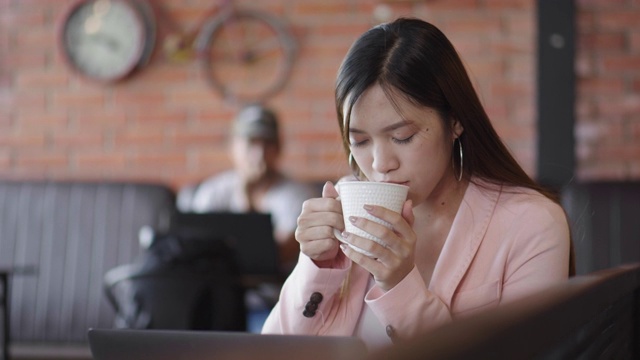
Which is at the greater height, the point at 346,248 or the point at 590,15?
the point at 590,15

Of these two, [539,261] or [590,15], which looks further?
[590,15]

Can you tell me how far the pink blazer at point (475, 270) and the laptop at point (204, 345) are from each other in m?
0.45

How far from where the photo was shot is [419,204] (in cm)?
152

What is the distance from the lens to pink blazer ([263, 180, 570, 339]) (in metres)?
1.38

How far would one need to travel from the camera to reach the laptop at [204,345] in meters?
0.87

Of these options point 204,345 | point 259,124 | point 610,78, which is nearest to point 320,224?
point 204,345

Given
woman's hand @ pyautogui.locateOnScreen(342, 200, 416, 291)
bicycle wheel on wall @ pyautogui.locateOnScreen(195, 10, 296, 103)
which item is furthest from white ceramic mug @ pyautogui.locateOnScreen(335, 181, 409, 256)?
bicycle wheel on wall @ pyautogui.locateOnScreen(195, 10, 296, 103)

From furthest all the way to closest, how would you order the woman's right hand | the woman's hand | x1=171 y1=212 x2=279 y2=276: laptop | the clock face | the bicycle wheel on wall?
the clock face
the bicycle wheel on wall
x1=171 y1=212 x2=279 y2=276: laptop
the woman's right hand
the woman's hand

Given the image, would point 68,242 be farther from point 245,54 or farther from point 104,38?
point 245,54

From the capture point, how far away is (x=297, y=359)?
85 cm

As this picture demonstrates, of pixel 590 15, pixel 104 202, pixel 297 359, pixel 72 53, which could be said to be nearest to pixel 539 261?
pixel 297 359

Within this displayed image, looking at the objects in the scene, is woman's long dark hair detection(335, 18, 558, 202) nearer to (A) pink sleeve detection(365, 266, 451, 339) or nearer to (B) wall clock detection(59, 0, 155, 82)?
(A) pink sleeve detection(365, 266, 451, 339)

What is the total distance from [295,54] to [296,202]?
81cm

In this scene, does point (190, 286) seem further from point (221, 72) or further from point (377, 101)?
point (377, 101)
